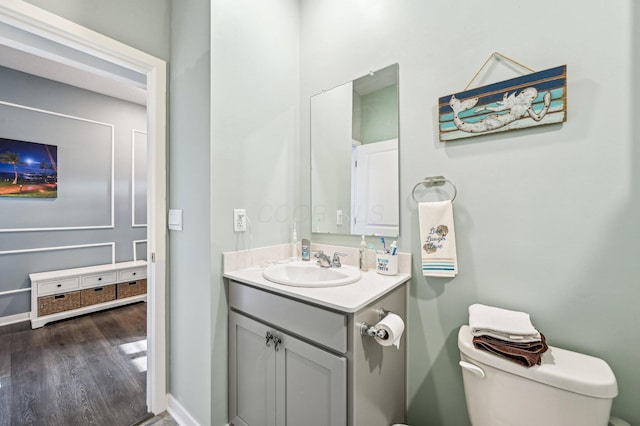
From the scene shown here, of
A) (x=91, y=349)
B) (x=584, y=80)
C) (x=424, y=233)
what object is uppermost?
(x=584, y=80)

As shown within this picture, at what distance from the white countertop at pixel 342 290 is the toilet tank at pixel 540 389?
0.37 meters

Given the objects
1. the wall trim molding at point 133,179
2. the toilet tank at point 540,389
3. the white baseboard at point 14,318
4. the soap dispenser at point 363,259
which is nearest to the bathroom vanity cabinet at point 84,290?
the white baseboard at point 14,318

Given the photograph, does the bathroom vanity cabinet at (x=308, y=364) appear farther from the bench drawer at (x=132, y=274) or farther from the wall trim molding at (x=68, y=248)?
the wall trim molding at (x=68, y=248)

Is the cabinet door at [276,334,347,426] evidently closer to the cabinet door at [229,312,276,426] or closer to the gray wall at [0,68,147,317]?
the cabinet door at [229,312,276,426]

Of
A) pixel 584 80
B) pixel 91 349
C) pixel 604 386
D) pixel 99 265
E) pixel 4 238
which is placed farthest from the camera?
pixel 99 265

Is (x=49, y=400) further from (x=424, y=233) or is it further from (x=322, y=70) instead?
(x=322, y=70)

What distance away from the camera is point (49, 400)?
1.68 m

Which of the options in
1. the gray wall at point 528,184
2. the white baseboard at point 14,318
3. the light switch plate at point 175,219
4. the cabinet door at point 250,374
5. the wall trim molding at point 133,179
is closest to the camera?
the gray wall at point 528,184

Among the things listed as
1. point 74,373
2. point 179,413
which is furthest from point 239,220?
point 74,373

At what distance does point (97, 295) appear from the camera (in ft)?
10.2

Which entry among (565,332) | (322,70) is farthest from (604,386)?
(322,70)

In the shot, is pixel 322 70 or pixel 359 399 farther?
pixel 322 70

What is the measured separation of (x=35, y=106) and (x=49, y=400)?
298cm

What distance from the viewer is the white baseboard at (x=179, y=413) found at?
1.48 meters
